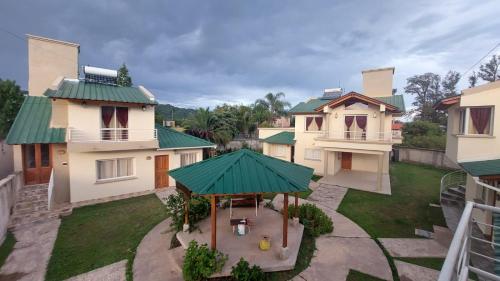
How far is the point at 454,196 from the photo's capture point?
14367 mm

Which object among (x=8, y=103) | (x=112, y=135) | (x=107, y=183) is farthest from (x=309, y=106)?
(x=8, y=103)

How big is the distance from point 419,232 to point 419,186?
1010 cm

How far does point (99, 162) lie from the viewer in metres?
14.5

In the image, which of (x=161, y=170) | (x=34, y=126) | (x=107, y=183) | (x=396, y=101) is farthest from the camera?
(x=396, y=101)

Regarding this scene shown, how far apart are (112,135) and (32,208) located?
5538mm

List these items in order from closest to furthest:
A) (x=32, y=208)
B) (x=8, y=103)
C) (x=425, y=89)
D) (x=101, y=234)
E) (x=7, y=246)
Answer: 1. (x=7, y=246)
2. (x=101, y=234)
3. (x=32, y=208)
4. (x=8, y=103)
5. (x=425, y=89)

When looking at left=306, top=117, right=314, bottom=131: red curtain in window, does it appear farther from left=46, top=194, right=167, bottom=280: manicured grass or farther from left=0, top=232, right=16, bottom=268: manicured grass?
left=0, top=232, right=16, bottom=268: manicured grass

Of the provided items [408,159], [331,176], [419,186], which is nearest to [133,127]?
[331,176]

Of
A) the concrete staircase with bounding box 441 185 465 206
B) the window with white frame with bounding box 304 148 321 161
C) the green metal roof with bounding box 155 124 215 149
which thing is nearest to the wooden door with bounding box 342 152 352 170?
the window with white frame with bounding box 304 148 321 161

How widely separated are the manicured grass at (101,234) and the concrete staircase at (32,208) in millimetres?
991

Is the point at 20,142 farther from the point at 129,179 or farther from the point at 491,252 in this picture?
the point at 491,252

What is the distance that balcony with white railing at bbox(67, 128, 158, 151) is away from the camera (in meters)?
13.3

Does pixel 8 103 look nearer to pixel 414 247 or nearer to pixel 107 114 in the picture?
pixel 107 114

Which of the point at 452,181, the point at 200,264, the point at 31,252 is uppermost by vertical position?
the point at 452,181
